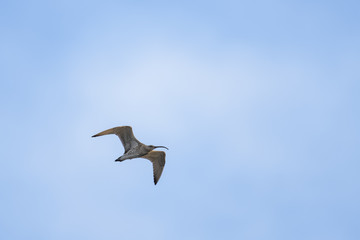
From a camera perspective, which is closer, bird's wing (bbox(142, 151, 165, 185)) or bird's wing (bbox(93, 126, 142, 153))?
bird's wing (bbox(93, 126, 142, 153))

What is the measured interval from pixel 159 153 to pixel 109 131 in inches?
196

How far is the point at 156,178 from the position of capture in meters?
35.3

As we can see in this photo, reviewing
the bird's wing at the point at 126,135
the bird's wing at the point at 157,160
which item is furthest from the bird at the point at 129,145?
the bird's wing at the point at 157,160

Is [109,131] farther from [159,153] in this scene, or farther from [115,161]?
[159,153]

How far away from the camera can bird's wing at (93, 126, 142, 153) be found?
1276 inches

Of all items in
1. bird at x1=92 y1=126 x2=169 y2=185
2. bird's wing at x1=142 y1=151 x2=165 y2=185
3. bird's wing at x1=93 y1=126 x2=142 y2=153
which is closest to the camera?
bird's wing at x1=93 y1=126 x2=142 y2=153

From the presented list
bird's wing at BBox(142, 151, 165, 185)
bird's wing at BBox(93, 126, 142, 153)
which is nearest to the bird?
bird's wing at BBox(93, 126, 142, 153)

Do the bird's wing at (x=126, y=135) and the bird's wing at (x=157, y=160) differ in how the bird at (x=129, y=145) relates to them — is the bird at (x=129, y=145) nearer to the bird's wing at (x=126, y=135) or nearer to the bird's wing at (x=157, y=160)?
the bird's wing at (x=126, y=135)

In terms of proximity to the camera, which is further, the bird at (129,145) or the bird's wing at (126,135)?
the bird at (129,145)

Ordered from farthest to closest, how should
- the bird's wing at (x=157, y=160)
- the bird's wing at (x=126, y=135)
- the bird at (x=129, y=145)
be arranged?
the bird's wing at (x=157, y=160), the bird at (x=129, y=145), the bird's wing at (x=126, y=135)

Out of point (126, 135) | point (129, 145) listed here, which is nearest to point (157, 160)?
point (129, 145)

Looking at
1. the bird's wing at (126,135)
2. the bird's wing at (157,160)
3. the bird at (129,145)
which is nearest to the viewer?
the bird's wing at (126,135)

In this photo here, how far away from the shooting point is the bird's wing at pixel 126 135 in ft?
106

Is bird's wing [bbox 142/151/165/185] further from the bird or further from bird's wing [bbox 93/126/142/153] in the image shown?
bird's wing [bbox 93/126/142/153]
